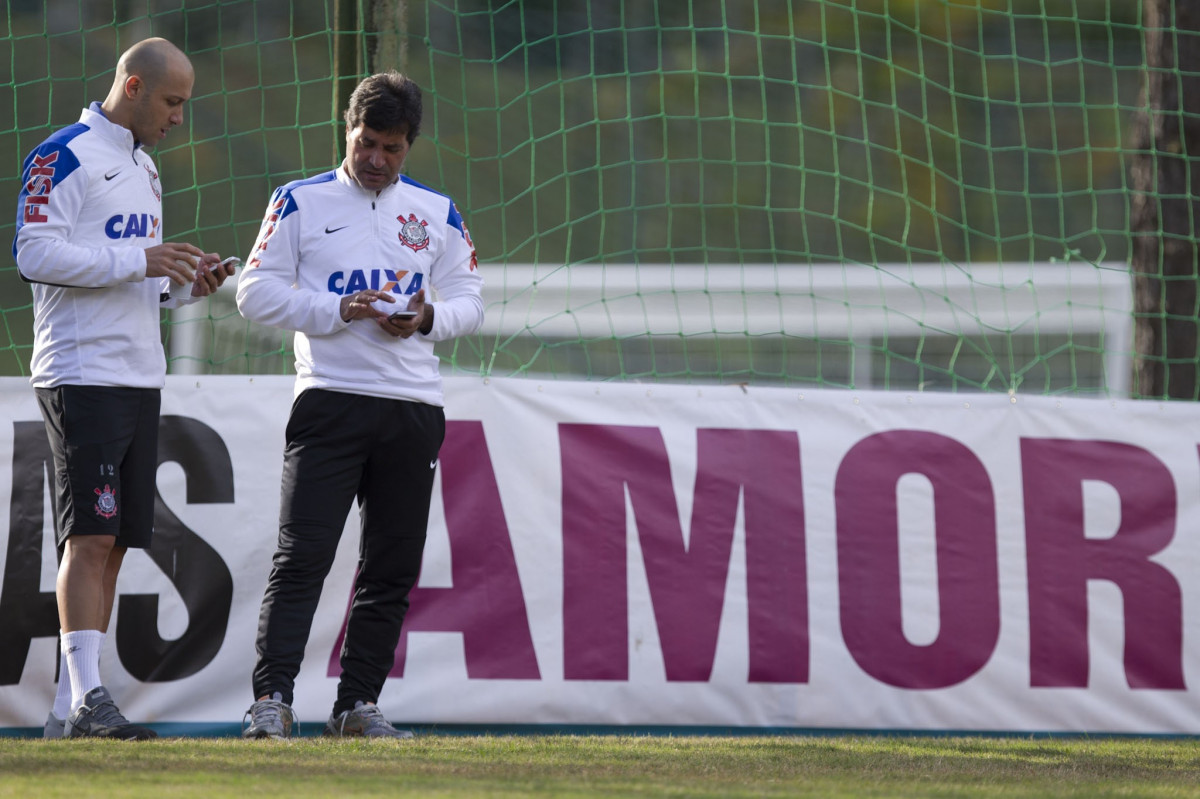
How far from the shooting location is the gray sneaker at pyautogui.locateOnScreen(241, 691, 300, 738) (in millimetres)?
3441

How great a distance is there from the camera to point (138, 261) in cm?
346

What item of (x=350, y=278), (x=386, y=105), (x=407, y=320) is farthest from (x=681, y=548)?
(x=386, y=105)

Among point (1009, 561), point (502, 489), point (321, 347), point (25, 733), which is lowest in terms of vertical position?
point (25, 733)

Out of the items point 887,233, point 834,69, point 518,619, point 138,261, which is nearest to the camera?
point 138,261

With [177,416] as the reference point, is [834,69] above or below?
above

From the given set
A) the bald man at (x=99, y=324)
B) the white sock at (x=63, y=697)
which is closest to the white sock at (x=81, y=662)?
the bald man at (x=99, y=324)

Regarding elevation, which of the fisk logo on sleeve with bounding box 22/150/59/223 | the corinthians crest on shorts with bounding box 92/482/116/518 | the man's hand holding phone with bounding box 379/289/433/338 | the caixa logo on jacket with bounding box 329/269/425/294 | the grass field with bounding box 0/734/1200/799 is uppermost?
the fisk logo on sleeve with bounding box 22/150/59/223

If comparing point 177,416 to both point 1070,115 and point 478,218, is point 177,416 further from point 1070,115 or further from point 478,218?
point 1070,115

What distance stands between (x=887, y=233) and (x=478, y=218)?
7146 mm

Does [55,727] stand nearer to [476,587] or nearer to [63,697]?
[63,697]

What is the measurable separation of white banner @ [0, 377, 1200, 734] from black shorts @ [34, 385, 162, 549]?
694mm

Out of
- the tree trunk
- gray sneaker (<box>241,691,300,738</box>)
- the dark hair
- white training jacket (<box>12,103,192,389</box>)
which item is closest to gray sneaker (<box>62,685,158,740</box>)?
gray sneaker (<box>241,691,300,738</box>)

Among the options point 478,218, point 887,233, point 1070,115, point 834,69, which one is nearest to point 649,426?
point 478,218

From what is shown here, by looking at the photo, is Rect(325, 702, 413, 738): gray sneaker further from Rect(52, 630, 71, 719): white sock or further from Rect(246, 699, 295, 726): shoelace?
Rect(52, 630, 71, 719): white sock
